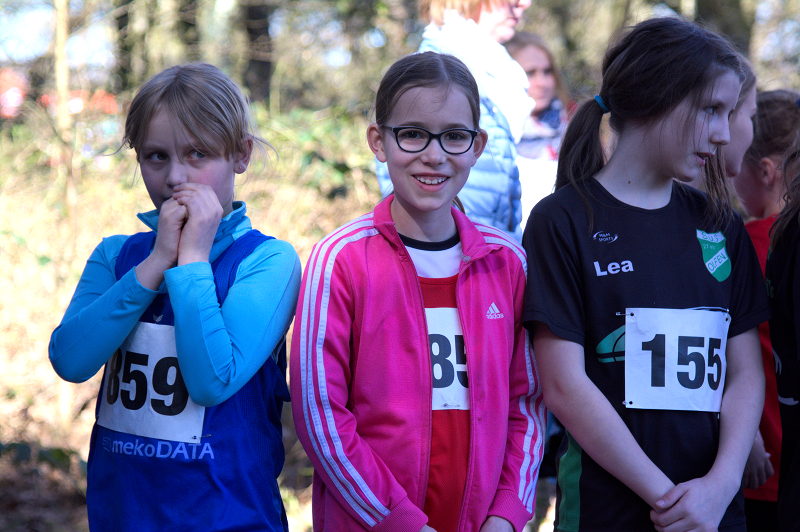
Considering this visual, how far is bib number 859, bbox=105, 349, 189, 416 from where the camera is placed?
234cm

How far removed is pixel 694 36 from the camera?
256 cm

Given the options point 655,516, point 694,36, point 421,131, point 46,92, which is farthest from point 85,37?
point 655,516

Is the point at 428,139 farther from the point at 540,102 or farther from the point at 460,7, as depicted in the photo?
the point at 540,102

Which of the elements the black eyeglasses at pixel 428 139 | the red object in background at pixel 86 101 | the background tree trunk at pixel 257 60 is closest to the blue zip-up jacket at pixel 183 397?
the black eyeglasses at pixel 428 139

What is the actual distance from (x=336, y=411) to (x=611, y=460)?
764 millimetres

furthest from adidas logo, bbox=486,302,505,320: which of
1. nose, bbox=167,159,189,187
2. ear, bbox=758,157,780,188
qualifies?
ear, bbox=758,157,780,188

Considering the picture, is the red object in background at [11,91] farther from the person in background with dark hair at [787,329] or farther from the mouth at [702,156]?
the person in background with dark hair at [787,329]

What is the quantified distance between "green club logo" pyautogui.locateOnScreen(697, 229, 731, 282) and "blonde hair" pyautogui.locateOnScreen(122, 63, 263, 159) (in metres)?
1.38

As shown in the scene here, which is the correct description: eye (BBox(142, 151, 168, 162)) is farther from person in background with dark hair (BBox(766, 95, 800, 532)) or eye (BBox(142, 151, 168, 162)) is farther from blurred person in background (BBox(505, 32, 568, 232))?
blurred person in background (BBox(505, 32, 568, 232))

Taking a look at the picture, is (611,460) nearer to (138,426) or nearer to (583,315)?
(583,315)

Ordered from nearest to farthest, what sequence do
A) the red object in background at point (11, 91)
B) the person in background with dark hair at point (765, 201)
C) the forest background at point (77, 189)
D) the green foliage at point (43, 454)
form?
the person in background with dark hair at point (765, 201) → the green foliage at point (43, 454) → the forest background at point (77, 189) → the red object in background at point (11, 91)

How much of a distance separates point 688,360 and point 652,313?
16 centimetres

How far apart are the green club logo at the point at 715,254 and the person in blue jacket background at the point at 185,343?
1.20m

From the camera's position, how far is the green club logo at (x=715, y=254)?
8.50ft
